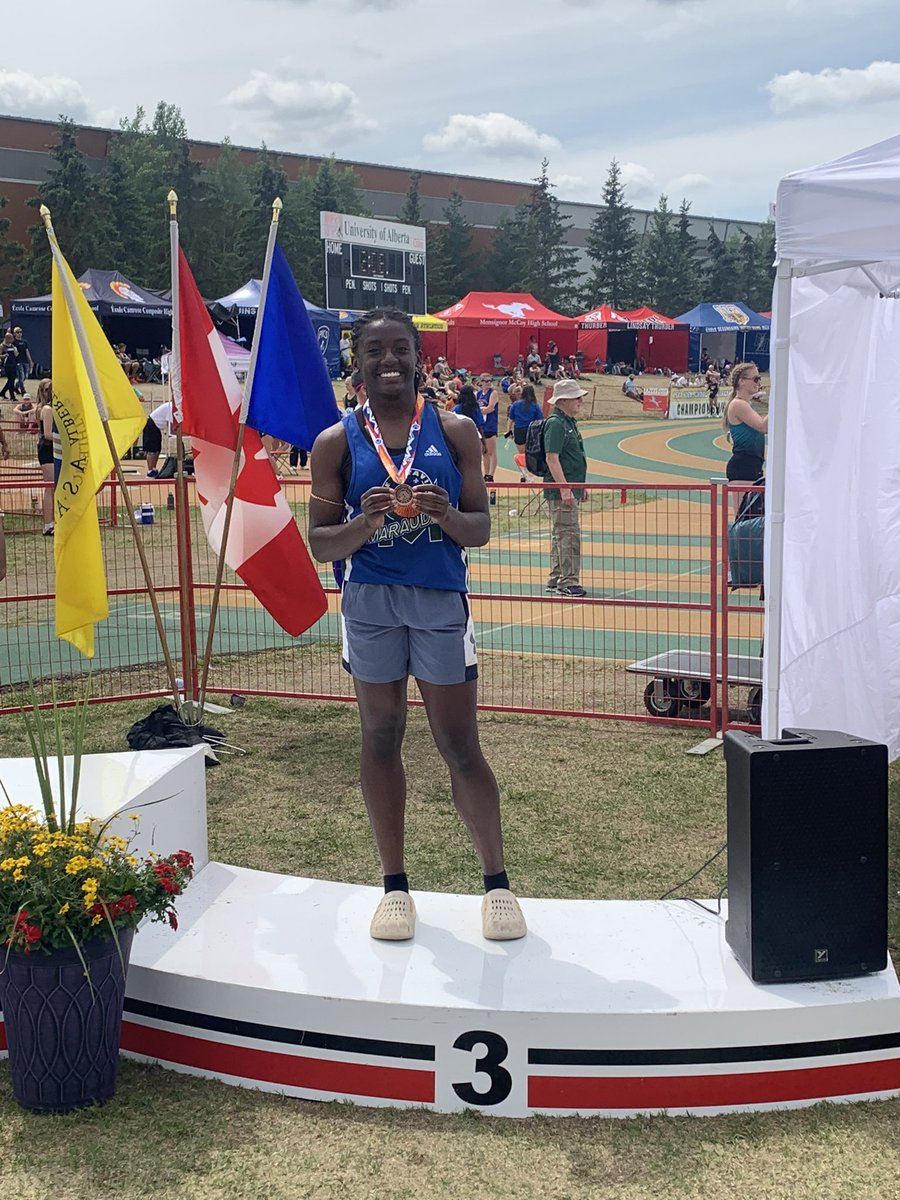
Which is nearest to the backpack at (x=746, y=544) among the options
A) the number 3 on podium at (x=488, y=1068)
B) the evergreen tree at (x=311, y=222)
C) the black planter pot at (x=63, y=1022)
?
the number 3 on podium at (x=488, y=1068)

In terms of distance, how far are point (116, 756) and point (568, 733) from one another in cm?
344

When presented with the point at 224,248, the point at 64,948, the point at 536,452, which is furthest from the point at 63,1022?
the point at 224,248

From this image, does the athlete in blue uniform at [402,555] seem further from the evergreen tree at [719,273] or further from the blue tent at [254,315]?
the evergreen tree at [719,273]

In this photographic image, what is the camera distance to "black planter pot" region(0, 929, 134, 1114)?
10.5 feet

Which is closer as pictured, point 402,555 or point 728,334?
point 402,555

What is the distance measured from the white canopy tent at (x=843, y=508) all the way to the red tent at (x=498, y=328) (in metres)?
42.5

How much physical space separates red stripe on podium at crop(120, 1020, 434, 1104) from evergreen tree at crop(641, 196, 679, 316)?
9256cm

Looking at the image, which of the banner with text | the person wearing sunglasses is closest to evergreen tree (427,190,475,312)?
the banner with text

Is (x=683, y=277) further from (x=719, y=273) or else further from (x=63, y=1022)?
(x=63, y=1022)

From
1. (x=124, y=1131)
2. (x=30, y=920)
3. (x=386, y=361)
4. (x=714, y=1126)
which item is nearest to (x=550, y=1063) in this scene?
(x=714, y=1126)

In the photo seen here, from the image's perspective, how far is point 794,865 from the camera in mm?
3465

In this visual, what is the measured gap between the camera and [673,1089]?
3316 mm

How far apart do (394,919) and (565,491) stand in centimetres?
666

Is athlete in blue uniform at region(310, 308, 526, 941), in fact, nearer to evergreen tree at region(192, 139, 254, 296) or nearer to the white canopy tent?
the white canopy tent
